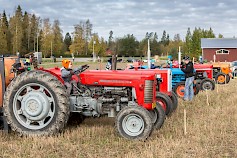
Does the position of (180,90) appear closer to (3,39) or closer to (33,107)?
(33,107)

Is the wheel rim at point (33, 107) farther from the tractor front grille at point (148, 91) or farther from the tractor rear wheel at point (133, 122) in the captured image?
the tractor front grille at point (148, 91)

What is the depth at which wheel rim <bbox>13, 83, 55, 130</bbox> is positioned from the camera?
6.12 m

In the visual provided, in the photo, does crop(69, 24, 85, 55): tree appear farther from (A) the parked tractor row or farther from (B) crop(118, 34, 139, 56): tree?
(A) the parked tractor row

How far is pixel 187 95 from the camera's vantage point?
38.4 feet

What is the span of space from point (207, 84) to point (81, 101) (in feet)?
28.6

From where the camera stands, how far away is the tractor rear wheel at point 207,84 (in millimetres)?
14000

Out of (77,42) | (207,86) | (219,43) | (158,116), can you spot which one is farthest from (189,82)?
(77,42)

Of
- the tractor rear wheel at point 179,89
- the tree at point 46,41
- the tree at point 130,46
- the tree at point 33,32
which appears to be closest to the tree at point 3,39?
the tree at point 33,32

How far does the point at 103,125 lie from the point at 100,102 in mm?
825

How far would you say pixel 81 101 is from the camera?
6.48 m

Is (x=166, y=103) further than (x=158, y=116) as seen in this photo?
Yes

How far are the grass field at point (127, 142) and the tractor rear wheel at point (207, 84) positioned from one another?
6440mm

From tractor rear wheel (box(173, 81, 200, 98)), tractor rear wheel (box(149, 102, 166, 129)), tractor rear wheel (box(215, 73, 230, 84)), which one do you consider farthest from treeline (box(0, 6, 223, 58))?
tractor rear wheel (box(149, 102, 166, 129))

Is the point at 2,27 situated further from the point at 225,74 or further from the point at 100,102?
the point at 100,102
